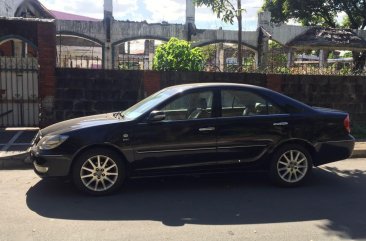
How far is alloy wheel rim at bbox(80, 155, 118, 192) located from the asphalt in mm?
2477

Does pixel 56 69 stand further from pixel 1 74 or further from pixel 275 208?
pixel 275 208

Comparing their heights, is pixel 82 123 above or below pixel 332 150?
above

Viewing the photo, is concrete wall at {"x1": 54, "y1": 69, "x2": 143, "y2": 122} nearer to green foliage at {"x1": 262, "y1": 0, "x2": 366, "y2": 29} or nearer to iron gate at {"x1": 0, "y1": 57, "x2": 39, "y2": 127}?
iron gate at {"x1": 0, "y1": 57, "x2": 39, "y2": 127}

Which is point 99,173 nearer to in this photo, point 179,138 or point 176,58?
point 179,138

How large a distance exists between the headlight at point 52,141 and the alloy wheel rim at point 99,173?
17.0 inches

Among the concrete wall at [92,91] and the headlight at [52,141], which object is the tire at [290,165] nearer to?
the headlight at [52,141]

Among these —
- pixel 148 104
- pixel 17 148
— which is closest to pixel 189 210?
pixel 148 104

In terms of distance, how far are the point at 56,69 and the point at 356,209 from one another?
7678 mm

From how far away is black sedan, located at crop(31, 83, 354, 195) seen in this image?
239 inches

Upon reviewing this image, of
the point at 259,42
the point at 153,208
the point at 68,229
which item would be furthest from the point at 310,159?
the point at 259,42

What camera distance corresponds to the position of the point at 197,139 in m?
6.34

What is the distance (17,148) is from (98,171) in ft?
11.4

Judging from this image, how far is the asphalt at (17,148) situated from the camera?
807 cm

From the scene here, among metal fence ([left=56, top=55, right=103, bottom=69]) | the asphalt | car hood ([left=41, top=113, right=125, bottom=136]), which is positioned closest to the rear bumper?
the asphalt
